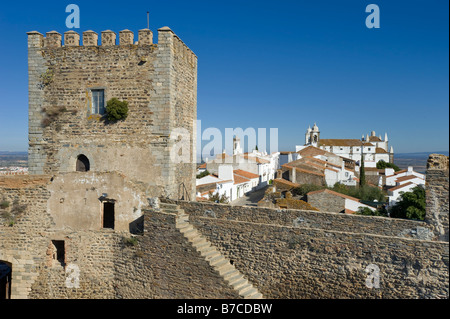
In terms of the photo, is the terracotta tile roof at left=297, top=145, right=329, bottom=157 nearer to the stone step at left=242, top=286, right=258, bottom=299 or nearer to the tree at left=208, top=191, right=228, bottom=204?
the tree at left=208, top=191, right=228, bottom=204

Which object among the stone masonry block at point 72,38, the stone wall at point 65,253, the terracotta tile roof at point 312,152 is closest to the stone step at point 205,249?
the stone wall at point 65,253

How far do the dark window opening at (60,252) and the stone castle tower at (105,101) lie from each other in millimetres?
2256

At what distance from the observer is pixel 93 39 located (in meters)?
10.6

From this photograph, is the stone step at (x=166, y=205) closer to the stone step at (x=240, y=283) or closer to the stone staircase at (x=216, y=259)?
the stone staircase at (x=216, y=259)

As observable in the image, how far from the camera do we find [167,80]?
10156 mm

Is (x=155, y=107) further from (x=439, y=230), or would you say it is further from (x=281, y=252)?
(x=439, y=230)

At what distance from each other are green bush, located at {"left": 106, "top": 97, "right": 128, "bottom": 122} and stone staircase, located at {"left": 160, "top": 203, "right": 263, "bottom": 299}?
330 cm

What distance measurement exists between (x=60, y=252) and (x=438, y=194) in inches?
422

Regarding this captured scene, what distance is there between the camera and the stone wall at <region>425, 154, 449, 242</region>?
22.9ft

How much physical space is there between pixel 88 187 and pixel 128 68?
3810 millimetres

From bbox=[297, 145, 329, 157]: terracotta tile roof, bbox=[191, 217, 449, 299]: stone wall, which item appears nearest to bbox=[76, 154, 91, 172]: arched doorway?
bbox=[191, 217, 449, 299]: stone wall

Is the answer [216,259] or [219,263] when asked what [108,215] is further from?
[219,263]
